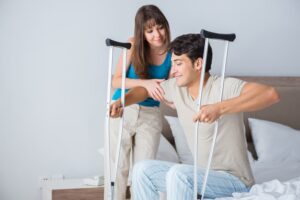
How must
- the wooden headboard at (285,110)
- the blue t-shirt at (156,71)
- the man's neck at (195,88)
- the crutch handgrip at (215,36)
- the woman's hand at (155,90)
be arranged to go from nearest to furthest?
the crutch handgrip at (215,36), the man's neck at (195,88), the woman's hand at (155,90), the blue t-shirt at (156,71), the wooden headboard at (285,110)

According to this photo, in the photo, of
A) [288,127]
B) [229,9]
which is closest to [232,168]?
Result: [288,127]

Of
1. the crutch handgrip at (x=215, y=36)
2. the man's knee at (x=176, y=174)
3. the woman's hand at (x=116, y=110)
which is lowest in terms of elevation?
the man's knee at (x=176, y=174)

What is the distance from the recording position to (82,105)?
4.28m

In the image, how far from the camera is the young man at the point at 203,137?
2.48 meters

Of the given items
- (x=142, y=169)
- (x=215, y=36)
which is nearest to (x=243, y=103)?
(x=215, y=36)

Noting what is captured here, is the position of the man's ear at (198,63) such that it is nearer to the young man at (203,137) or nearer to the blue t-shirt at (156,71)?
the young man at (203,137)

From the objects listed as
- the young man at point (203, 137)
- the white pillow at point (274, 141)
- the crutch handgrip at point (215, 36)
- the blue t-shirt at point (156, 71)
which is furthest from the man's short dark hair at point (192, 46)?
the white pillow at point (274, 141)

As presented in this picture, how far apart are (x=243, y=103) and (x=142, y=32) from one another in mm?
1039

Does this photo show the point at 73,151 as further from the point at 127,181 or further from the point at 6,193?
the point at 127,181

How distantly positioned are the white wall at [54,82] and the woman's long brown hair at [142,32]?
3.12 feet

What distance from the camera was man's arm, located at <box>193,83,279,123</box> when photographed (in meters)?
2.30

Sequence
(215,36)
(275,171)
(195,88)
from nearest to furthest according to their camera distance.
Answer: (215,36)
(195,88)
(275,171)

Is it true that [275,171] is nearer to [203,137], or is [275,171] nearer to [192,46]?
[203,137]

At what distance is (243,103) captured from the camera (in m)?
2.41
